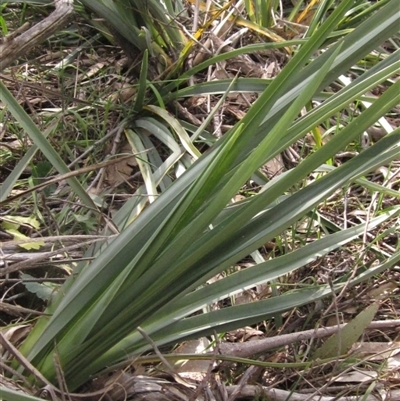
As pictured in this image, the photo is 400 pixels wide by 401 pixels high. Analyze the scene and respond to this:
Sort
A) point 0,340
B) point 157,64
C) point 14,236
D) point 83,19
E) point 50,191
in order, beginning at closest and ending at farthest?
point 0,340 < point 14,236 < point 50,191 < point 157,64 < point 83,19

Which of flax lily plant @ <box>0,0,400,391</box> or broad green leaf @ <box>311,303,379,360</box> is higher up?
flax lily plant @ <box>0,0,400,391</box>

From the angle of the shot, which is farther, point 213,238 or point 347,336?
point 347,336

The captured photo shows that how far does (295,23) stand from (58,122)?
750 millimetres

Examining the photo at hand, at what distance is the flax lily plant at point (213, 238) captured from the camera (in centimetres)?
88

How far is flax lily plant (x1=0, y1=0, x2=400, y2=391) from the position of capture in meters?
0.88

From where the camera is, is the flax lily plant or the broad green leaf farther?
the broad green leaf

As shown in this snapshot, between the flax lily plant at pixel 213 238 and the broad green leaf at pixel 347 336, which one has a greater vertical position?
the flax lily plant at pixel 213 238

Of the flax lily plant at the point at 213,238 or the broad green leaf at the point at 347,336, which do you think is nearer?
the flax lily plant at the point at 213,238

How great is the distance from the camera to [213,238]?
894 millimetres

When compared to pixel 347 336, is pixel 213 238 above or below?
above

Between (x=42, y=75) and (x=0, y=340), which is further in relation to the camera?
(x=42, y=75)

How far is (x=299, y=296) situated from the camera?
107 cm

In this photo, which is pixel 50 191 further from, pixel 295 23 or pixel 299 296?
pixel 295 23

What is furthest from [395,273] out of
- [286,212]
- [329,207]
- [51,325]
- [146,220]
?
[51,325]
